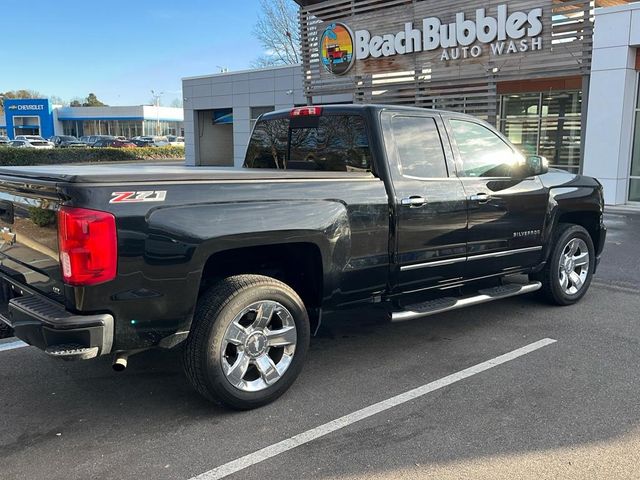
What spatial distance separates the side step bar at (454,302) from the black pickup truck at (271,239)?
0.7 inches

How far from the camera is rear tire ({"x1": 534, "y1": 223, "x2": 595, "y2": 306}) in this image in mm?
5844

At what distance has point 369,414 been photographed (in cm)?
373

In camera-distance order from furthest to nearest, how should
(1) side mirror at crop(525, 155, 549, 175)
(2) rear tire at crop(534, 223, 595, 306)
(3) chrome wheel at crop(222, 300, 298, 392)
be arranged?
1. (2) rear tire at crop(534, 223, 595, 306)
2. (1) side mirror at crop(525, 155, 549, 175)
3. (3) chrome wheel at crop(222, 300, 298, 392)

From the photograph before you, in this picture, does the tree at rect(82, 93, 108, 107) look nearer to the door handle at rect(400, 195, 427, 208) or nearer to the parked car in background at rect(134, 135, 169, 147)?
the parked car in background at rect(134, 135, 169, 147)

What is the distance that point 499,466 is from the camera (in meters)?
3.14

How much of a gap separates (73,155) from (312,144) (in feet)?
110

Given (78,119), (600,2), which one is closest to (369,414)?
(600,2)

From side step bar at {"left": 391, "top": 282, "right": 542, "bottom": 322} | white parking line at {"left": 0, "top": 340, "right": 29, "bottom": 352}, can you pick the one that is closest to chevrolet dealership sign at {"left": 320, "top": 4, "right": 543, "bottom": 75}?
side step bar at {"left": 391, "top": 282, "right": 542, "bottom": 322}

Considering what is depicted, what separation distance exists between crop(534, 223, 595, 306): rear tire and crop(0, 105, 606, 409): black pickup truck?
0.15 m

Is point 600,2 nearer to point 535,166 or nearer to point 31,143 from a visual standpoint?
point 535,166

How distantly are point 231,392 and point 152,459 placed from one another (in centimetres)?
62

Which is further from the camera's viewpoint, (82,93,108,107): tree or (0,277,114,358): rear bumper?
(82,93,108,107): tree

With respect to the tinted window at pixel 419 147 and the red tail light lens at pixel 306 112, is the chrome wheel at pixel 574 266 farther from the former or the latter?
the red tail light lens at pixel 306 112

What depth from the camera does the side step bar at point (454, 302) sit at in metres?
4.49
